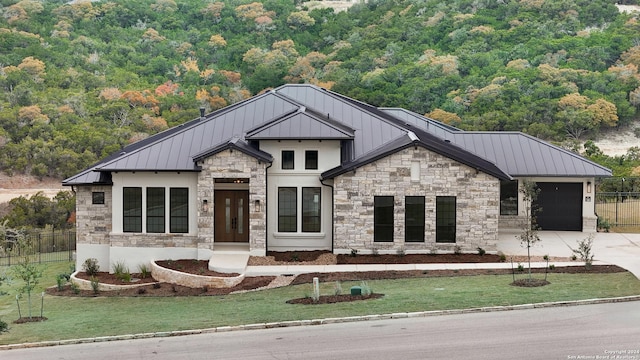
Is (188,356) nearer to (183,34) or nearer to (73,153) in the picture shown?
(73,153)

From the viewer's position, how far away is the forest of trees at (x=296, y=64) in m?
70.1

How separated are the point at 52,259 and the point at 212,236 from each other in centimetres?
1152

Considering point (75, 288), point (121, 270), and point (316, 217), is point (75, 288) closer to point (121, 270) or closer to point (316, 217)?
point (121, 270)

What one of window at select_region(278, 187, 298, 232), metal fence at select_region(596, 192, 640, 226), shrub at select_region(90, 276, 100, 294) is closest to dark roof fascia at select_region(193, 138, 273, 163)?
window at select_region(278, 187, 298, 232)

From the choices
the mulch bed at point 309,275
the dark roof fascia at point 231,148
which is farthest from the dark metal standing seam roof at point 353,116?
the mulch bed at point 309,275

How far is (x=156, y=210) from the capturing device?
29094 mm

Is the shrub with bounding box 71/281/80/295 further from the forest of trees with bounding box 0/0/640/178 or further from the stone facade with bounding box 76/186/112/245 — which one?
the forest of trees with bounding box 0/0/640/178

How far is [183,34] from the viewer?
113 metres

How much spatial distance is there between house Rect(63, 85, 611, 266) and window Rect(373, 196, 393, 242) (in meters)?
0.03

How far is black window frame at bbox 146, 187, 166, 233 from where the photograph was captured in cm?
2906

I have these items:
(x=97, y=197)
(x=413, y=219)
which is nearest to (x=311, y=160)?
(x=413, y=219)

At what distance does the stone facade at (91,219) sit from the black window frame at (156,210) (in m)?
1.71

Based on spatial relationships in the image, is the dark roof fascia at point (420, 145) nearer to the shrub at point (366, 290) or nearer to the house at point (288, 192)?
the house at point (288, 192)

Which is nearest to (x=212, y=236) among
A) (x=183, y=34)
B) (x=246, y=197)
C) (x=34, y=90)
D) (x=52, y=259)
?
(x=246, y=197)
